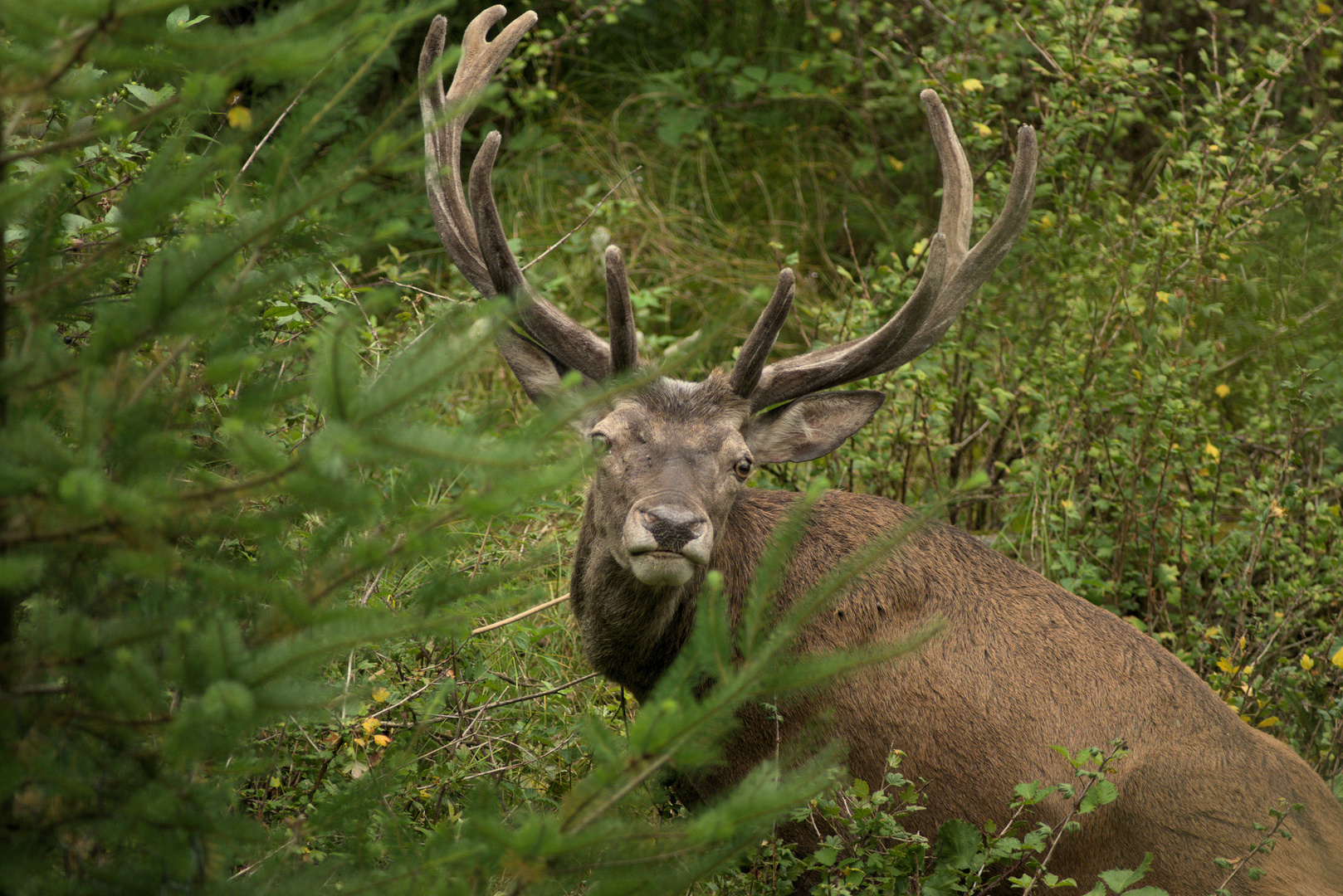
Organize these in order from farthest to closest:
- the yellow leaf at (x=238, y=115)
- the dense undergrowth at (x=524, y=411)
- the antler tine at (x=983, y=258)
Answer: the antler tine at (x=983, y=258) < the yellow leaf at (x=238, y=115) < the dense undergrowth at (x=524, y=411)

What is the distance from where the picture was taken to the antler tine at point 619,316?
13.1 feet

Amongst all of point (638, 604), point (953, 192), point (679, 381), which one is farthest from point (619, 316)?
point (953, 192)

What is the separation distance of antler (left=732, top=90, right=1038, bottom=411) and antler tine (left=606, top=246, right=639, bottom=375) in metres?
0.43

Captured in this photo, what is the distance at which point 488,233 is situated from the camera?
4309 millimetres

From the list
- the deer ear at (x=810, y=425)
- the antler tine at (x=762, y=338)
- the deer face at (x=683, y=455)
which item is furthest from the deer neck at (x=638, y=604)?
the antler tine at (x=762, y=338)

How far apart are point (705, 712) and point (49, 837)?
3.57 ft

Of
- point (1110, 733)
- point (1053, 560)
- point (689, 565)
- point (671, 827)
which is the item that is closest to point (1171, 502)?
point (1053, 560)

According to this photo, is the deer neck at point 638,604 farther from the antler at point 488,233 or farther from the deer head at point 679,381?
the antler at point 488,233

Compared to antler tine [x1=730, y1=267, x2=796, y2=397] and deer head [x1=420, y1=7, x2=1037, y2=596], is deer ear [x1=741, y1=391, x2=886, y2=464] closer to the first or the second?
deer head [x1=420, y1=7, x2=1037, y2=596]

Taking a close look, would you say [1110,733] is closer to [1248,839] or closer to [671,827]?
[1248,839]

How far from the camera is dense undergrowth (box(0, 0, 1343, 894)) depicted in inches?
72.1

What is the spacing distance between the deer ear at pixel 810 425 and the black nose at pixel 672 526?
1.07 metres

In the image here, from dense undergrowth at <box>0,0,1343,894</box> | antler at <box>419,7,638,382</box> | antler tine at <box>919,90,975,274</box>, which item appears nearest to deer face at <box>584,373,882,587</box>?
antler at <box>419,7,638,382</box>

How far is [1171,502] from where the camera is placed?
19.1 feet
